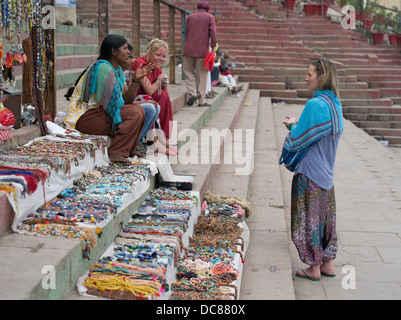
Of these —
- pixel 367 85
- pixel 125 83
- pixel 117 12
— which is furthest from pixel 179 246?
pixel 117 12

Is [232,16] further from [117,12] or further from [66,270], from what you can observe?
[66,270]

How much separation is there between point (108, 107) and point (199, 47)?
186 inches

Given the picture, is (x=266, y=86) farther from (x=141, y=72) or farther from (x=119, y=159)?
(x=119, y=159)

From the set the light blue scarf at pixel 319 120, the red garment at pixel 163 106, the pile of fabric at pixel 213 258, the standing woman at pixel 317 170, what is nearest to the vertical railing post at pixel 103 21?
the red garment at pixel 163 106

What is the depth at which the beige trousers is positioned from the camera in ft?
29.8

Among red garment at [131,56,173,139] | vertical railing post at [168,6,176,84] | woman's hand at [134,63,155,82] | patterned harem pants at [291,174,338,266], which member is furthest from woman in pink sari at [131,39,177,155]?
vertical railing post at [168,6,176,84]

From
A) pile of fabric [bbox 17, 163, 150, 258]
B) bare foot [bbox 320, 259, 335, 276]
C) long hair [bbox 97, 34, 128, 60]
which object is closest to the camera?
pile of fabric [bbox 17, 163, 150, 258]

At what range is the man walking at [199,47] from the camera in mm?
9106

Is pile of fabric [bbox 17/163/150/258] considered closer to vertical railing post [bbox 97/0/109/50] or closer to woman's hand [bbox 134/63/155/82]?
woman's hand [bbox 134/63/155/82]

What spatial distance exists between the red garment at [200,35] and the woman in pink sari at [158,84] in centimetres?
319

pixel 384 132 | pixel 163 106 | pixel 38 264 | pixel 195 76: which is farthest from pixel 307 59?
pixel 38 264

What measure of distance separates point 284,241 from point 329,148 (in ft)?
3.12

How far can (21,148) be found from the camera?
4.08 meters

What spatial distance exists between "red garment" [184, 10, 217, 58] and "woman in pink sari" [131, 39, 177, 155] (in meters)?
3.19
